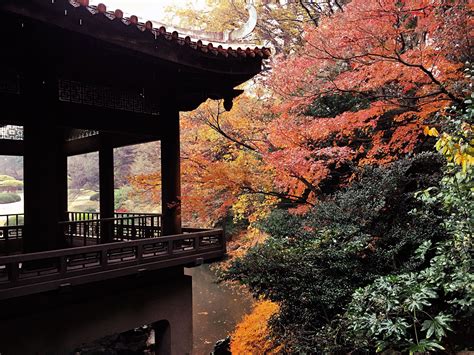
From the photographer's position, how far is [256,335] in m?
10.0

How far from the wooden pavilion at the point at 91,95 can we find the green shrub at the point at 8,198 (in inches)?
1524

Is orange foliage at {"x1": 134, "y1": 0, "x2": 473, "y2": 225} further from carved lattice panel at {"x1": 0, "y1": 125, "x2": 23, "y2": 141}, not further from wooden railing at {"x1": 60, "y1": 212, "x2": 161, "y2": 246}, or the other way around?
carved lattice panel at {"x1": 0, "y1": 125, "x2": 23, "y2": 141}

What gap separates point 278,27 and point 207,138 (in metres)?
7.11

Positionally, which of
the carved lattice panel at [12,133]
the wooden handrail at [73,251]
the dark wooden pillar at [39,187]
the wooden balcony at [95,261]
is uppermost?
the carved lattice panel at [12,133]

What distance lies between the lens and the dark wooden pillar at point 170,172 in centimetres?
655

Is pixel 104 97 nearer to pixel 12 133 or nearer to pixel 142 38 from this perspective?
pixel 142 38

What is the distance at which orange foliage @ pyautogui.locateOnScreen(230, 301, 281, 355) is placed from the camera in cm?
890

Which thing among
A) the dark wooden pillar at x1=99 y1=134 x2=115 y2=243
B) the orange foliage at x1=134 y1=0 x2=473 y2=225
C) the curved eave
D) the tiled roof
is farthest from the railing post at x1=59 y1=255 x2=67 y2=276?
the orange foliage at x1=134 y1=0 x2=473 y2=225

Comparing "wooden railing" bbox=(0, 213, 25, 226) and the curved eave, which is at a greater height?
the curved eave

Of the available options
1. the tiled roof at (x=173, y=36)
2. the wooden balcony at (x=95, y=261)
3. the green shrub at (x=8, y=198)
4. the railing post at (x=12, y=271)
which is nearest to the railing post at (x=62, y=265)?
the wooden balcony at (x=95, y=261)

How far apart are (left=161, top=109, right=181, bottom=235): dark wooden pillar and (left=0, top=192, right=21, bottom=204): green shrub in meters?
40.2

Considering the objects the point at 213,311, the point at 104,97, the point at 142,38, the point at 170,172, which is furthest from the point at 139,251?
the point at 213,311

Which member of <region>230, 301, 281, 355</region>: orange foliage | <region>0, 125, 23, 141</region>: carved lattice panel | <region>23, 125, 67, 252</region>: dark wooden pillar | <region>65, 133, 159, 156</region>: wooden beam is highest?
<region>0, 125, 23, 141</region>: carved lattice panel

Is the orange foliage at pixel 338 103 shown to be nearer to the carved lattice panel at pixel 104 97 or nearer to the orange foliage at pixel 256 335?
the orange foliage at pixel 256 335
